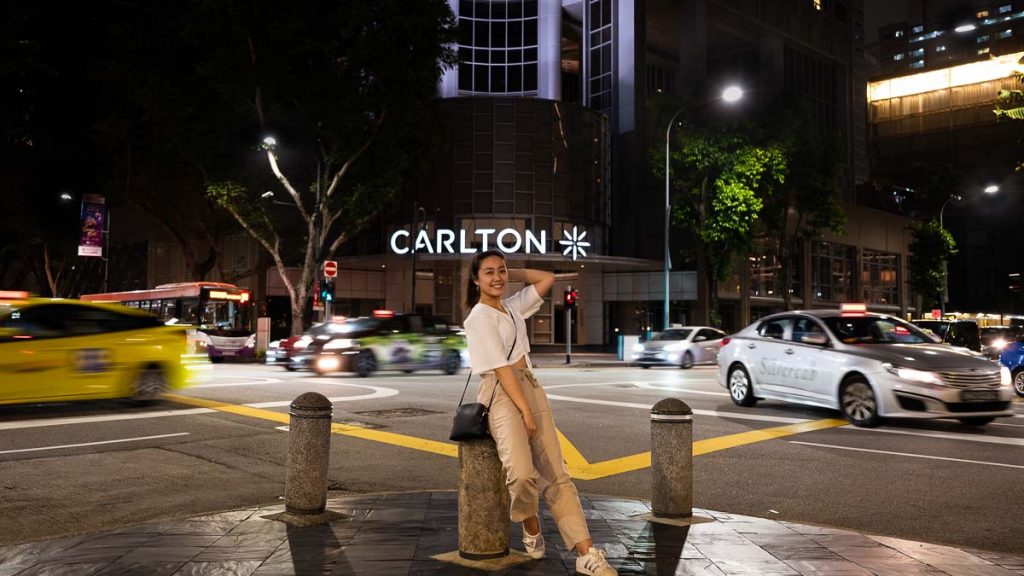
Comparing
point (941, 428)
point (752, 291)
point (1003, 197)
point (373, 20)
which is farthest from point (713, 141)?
point (1003, 197)

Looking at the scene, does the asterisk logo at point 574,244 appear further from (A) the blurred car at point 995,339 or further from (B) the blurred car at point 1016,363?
(B) the blurred car at point 1016,363

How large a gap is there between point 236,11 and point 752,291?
3158 cm

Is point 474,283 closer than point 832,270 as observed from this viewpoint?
Yes

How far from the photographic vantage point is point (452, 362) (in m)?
21.8

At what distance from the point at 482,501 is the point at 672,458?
181 centimetres

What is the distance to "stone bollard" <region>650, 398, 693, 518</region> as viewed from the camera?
19.7ft

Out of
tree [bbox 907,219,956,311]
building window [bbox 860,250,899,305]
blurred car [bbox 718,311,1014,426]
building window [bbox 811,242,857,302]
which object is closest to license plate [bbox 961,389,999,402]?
blurred car [bbox 718,311,1014,426]

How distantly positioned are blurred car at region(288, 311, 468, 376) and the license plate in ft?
43.7

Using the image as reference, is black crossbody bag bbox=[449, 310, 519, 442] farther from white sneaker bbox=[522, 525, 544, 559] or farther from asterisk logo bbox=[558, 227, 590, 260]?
asterisk logo bbox=[558, 227, 590, 260]

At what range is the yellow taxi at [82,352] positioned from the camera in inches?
437

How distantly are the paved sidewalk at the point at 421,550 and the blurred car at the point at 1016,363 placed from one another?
13335mm

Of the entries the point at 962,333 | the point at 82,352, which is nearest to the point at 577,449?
the point at 82,352

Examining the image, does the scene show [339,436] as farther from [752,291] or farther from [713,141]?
[752,291]

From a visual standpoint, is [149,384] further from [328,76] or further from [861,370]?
[328,76]
